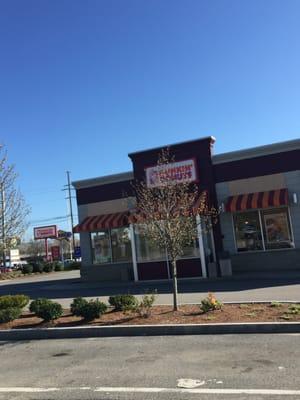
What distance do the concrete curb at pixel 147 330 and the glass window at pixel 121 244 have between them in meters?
14.7

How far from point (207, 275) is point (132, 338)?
12.9 meters

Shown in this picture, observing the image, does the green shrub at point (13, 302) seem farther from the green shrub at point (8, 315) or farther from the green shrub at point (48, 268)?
the green shrub at point (48, 268)

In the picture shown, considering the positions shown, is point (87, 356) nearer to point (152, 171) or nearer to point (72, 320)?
point (72, 320)

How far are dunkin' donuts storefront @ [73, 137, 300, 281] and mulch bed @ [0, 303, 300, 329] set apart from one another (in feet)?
31.8

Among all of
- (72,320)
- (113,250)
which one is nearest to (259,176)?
(113,250)

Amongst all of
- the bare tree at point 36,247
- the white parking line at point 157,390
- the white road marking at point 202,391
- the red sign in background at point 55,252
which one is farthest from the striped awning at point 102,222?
the bare tree at point 36,247

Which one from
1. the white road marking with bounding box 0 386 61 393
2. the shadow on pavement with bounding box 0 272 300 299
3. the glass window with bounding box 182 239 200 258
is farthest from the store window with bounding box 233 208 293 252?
the white road marking with bounding box 0 386 61 393

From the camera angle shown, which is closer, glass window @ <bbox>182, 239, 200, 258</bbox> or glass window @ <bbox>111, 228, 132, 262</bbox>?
glass window @ <bbox>182, 239, 200, 258</bbox>

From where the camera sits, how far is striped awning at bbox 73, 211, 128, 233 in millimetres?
25041

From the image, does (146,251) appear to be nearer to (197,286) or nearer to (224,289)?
(197,286)

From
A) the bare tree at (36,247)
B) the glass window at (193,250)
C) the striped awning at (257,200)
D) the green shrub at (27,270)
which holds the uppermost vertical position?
the bare tree at (36,247)

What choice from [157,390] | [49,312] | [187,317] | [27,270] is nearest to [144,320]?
[187,317]

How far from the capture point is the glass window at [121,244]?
26109 millimetres

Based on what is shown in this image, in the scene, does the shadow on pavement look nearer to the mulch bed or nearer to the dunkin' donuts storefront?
the dunkin' donuts storefront
